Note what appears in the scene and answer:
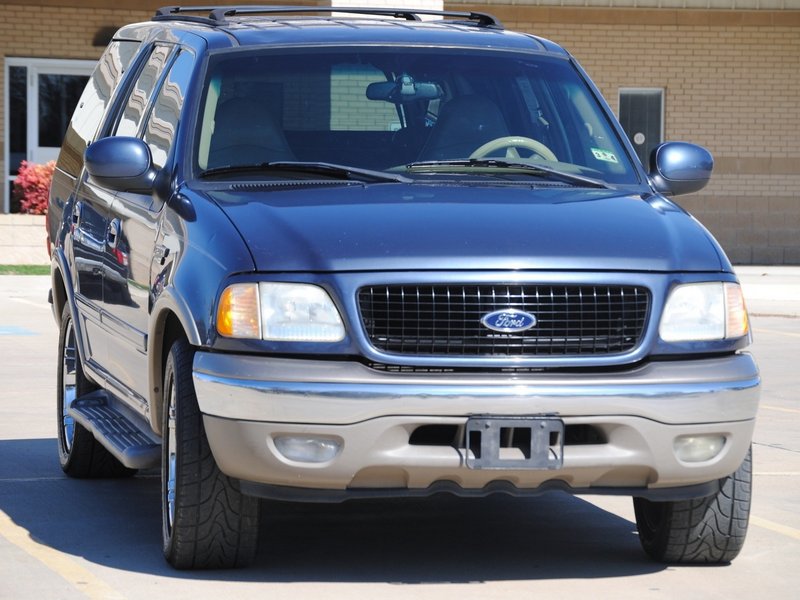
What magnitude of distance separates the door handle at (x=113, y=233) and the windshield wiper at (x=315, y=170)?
2.46 ft

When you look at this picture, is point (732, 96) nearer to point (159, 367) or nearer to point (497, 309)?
point (159, 367)

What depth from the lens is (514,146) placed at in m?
6.83

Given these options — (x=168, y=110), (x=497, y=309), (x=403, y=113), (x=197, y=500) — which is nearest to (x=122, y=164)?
(x=168, y=110)

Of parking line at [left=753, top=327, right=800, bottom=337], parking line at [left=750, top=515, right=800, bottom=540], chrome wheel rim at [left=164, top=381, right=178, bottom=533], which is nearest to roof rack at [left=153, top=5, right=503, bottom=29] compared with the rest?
chrome wheel rim at [left=164, top=381, right=178, bottom=533]

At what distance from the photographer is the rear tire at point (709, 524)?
19.8 ft

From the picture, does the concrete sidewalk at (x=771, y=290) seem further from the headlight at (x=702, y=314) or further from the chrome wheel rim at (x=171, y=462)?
the chrome wheel rim at (x=171, y=462)

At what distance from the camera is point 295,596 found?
558 centimetres

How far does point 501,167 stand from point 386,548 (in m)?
1.52

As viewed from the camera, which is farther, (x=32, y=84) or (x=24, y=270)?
(x=32, y=84)

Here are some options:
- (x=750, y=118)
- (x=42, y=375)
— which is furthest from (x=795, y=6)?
(x=42, y=375)

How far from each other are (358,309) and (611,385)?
0.84 metres

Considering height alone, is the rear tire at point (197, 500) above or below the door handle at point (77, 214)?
below

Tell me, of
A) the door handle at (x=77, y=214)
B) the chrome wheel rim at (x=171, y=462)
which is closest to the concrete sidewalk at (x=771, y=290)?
the door handle at (x=77, y=214)

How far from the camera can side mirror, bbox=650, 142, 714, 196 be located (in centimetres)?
668
